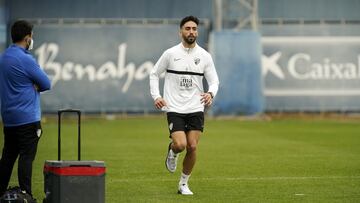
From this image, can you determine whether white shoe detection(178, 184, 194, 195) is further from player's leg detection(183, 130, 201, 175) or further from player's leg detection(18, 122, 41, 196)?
player's leg detection(18, 122, 41, 196)

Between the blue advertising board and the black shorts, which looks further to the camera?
the blue advertising board

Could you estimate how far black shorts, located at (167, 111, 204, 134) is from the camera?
Result: 1379cm

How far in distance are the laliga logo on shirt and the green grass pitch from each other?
3921 millimetres

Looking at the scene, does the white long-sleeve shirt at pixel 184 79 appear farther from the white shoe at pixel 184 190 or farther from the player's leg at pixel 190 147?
the white shoe at pixel 184 190

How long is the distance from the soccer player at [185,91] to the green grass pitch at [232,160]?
735mm

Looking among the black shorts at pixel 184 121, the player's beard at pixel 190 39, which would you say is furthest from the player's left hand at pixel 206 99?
the player's beard at pixel 190 39

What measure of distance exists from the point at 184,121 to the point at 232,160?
5.93 meters

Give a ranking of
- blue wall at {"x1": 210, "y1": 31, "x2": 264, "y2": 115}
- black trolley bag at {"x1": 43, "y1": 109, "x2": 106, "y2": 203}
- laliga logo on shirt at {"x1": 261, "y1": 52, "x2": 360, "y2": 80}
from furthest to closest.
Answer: laliga logo on shirt at {"x1": 261, "y1": 52, "x2": 360, "y2": 80}
blue wall at {"x1": 210, "y1": 31, "x2": 264, "y2": 115}
black trolley bag at {"x1": 43, "y1": 109, "x2": 106, "y2": 203}

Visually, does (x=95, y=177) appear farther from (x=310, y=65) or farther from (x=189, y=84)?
(x=310, y=65)

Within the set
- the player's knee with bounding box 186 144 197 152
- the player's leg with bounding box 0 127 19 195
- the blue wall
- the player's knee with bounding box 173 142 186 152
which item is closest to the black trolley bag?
the player's leg with bounding box 0 127 19 195

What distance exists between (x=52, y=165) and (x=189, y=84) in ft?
9.98

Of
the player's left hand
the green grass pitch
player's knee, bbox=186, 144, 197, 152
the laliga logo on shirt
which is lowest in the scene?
the green grass pitch

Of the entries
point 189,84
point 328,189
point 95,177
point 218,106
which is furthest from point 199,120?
point 218,106

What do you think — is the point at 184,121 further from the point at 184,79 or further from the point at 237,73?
the point at 237,73
